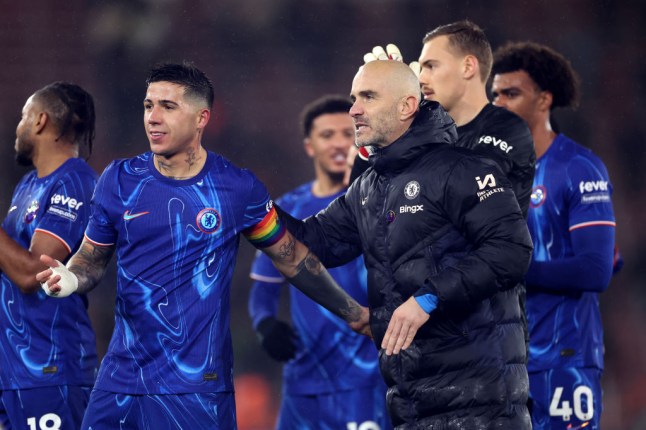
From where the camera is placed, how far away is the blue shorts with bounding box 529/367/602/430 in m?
5.59

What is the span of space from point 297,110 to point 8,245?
712 cm

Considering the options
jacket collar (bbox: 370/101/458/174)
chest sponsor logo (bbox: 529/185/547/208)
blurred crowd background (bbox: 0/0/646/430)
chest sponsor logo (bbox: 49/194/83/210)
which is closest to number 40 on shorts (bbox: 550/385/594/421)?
chest sponsor logo (bbox: 529/185/547/208)

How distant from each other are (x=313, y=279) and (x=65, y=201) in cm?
128

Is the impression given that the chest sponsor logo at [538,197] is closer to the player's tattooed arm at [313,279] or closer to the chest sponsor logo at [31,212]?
the player's tattooed arm at [313,279]

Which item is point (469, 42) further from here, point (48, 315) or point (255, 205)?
point (48, 315)

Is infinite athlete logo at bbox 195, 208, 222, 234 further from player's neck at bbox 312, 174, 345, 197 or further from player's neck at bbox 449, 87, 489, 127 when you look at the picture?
player's neck at bbox 312, 174, 345, 197

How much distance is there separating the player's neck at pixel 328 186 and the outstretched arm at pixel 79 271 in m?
2.73

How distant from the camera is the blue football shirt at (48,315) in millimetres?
5113

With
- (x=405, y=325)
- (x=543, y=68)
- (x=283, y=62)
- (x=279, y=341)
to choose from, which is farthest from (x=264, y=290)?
(x=283, y=62)

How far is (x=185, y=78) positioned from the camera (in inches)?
178

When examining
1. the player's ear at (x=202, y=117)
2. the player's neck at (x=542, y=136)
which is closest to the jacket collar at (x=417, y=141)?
the player's ear at (x=202, y=117)

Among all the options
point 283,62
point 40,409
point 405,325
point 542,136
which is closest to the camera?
point 405,325

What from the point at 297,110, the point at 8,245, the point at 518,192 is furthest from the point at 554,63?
the point at 297,110

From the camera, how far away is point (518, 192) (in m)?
4.82
